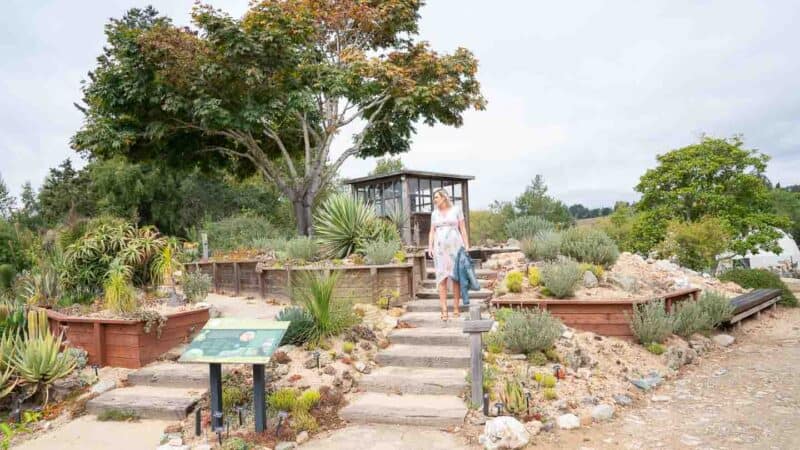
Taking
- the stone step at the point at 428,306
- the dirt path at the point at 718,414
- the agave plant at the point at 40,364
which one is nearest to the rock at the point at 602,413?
the dirt path at the point at 718,414

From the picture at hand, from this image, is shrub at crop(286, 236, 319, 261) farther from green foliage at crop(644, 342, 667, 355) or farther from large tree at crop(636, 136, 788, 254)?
large tree at crop(636, 136, 788, 254)

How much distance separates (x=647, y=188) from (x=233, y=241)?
17415mm

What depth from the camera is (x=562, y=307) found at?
278 inches

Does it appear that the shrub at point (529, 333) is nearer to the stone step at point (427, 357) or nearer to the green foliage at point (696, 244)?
the stone step at point (427, 357)

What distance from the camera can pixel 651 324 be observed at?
6.60 meters

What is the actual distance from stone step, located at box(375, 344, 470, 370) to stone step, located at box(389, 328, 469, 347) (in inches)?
3.2

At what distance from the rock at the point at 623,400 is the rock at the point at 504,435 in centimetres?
142

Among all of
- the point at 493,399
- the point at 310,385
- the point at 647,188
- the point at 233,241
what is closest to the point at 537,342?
the point at 493,399

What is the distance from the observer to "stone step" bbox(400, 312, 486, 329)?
22.0ft

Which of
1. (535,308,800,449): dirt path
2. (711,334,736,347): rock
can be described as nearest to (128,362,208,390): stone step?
(535,308,800,449): dirt path

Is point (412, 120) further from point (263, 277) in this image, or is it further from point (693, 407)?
point (693, 407)

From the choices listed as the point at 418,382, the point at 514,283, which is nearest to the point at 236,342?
the point at 418,382

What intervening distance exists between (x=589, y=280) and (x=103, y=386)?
6.37m

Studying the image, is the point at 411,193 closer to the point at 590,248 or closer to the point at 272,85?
the point at 272,85
